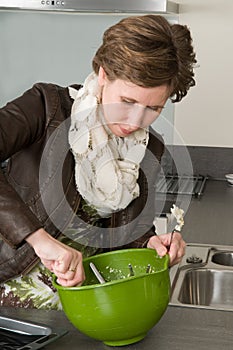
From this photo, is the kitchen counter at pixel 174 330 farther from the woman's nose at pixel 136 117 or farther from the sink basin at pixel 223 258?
the sink basin at pixel 223 258

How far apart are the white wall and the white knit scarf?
1450 mm

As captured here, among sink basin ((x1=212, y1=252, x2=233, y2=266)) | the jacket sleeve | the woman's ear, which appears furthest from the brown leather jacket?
sink basin ((x1=212, y1=252, x2=233, y2=266))

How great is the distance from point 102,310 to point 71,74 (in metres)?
2.06

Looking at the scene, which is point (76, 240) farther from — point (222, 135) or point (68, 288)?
point (222, 135)

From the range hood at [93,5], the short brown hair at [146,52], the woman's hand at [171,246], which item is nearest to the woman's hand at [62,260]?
the woman's hand at [171,246]

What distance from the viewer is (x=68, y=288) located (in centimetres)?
130

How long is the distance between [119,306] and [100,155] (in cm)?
44

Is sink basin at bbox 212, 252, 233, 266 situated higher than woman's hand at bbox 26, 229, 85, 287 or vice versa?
woman's hand at bbox 26, 229, 85, 287

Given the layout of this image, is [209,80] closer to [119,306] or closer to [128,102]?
[128,102]

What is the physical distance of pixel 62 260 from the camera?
129 cm

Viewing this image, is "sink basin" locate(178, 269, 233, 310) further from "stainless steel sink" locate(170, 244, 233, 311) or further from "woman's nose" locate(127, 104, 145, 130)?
"woman's nose" locate(127, 104, 145, 130)

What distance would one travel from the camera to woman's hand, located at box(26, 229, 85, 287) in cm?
129

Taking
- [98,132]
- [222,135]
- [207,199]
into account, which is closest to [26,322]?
[98,132]

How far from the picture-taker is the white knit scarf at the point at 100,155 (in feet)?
5.18
